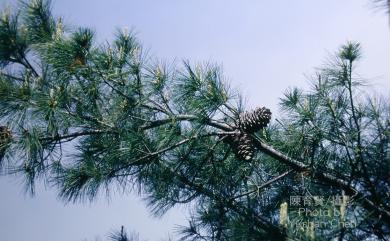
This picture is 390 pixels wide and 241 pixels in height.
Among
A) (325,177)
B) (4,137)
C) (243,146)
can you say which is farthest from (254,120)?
(4,137)

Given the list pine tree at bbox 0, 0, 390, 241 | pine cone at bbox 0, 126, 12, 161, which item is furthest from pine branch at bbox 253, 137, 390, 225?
pine cone at bbox 0, 126, 12, 161

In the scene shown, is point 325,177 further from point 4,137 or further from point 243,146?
point 4,137

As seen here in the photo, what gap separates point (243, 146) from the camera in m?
2.42

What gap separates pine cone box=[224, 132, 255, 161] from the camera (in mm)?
2410

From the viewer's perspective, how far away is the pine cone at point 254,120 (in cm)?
248

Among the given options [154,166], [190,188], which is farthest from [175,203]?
[154,166]

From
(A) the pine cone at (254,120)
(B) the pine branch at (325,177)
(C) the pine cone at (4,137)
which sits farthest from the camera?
(A) the pine cone at (254,120)

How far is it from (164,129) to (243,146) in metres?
0.54

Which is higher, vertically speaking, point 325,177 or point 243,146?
point 243,146

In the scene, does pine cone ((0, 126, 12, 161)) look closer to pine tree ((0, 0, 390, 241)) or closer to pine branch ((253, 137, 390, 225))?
pine tree ((0, 0, 390, 241))

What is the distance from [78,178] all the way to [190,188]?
778 millimetres

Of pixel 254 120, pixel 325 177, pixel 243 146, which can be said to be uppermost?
pixel 254 120

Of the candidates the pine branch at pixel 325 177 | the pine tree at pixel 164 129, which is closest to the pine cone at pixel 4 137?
the pine tree at pixel 164 129

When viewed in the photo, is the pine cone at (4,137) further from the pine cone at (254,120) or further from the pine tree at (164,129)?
the pine cone at (254,120)
